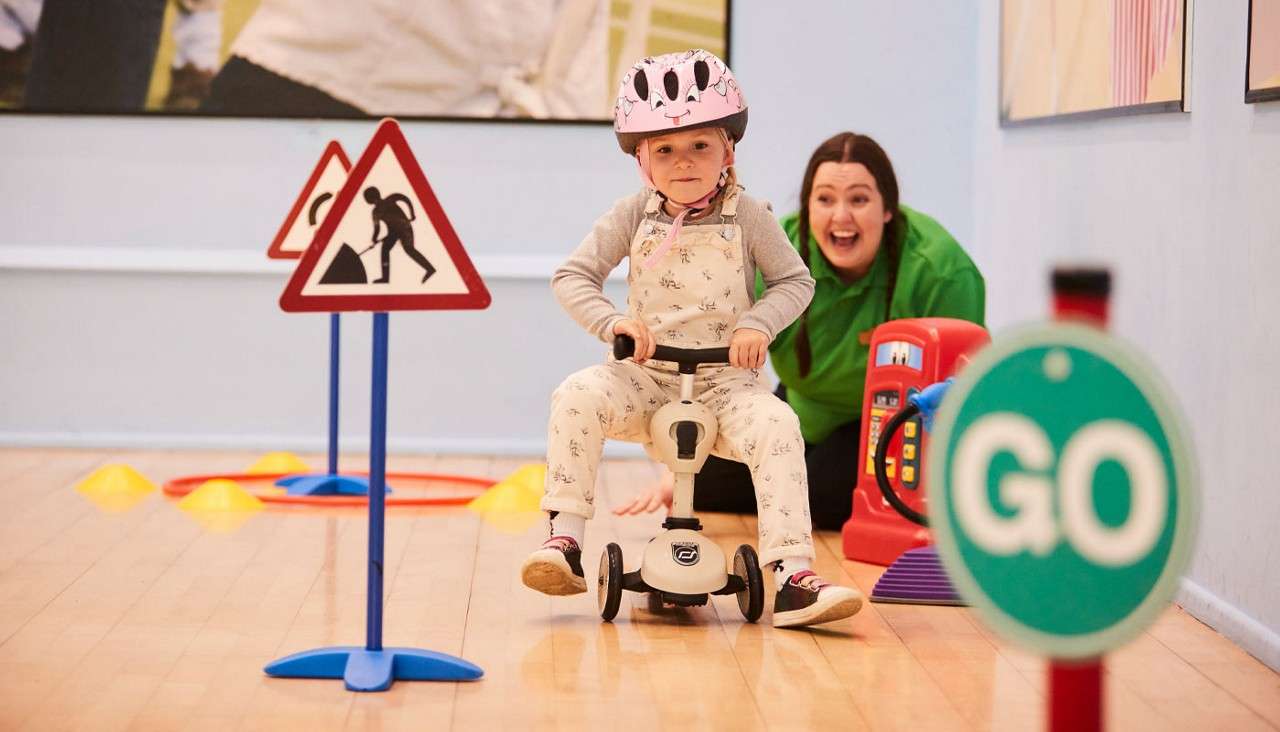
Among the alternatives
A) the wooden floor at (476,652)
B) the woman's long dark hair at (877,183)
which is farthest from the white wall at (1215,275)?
the woman's long dark hair at (877,183)

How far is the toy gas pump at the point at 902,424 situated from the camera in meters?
3.83

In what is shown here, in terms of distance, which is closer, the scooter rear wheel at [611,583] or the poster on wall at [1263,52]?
the poster on wall at [1263,52]

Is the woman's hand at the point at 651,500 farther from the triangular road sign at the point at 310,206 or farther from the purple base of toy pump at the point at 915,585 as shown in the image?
the triangular road sign at the point at 310,206

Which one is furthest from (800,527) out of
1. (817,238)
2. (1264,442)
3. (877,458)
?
(817,238)

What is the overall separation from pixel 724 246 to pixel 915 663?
1.01 metres

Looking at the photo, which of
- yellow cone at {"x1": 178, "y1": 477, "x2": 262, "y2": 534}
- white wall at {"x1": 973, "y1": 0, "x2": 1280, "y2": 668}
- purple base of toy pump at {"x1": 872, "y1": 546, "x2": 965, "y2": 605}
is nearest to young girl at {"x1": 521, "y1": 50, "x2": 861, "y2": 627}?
purple base of toy pump at {"x1": 872, "y1": 546, "x2": 965, "y2": 605}

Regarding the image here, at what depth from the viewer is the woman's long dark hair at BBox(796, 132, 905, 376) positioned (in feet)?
13.9

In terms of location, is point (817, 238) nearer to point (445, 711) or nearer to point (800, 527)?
point (800, 527)

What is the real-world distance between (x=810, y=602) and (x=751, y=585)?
15 cm

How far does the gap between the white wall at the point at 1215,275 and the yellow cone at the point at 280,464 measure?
8.81 ft

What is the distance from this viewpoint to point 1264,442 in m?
3.04

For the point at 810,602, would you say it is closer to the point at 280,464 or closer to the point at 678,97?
the point at 678,97

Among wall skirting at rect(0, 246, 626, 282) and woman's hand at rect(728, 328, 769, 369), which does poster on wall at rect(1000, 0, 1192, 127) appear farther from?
wall skirting at rect(0, 246, 626, 282)

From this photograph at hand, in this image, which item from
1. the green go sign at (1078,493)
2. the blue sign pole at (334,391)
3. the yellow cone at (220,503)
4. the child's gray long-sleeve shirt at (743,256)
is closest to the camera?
the green go sign at (1078,493)
